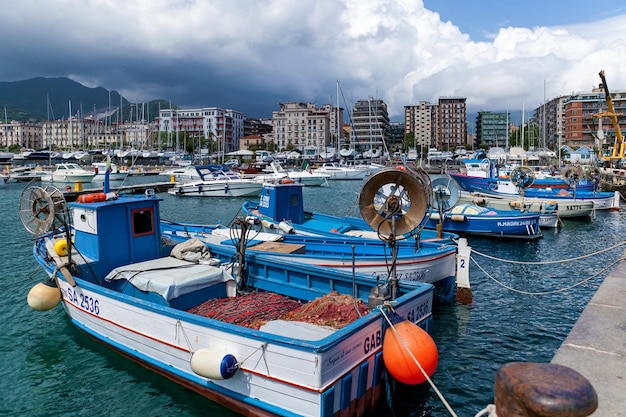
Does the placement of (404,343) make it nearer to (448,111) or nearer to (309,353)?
(309,353)

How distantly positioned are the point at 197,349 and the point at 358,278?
3.74 meters

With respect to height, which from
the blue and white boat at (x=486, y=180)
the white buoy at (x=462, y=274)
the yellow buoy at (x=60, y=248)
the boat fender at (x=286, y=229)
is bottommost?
the white buoy at (x=462, y=274)

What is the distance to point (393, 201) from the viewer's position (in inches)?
331

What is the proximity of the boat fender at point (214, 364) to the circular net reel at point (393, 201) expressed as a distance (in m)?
3.44

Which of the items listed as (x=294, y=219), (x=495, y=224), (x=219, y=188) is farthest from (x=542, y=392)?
(x=219, y=188)

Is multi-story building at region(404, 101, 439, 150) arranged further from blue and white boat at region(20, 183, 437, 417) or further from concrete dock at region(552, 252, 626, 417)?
concrete dock at region(552, 252, 626, 417)

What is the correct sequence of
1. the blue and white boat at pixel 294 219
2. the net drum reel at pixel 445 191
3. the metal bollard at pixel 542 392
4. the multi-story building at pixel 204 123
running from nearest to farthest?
the metal bollard at pixel 542 392
the blue and white boat at pixel 294 219
the net drum reel at pixel 445 191
the multi-story building at pixel 204 123

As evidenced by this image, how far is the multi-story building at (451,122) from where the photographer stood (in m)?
188

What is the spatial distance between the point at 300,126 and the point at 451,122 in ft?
205

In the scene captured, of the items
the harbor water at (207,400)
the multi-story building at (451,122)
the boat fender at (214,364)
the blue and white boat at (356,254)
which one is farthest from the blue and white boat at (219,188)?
the multi-story building at (451,122)

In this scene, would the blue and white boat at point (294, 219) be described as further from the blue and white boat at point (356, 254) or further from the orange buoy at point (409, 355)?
the orange buoy at point (409, 355)

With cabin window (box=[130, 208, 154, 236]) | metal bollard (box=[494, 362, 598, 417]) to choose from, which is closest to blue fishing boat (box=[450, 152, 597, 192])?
cabin window (box=[130, 208, 154, 236])

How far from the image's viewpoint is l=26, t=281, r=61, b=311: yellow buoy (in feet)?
33.9

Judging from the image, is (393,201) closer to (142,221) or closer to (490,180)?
(142,221)
